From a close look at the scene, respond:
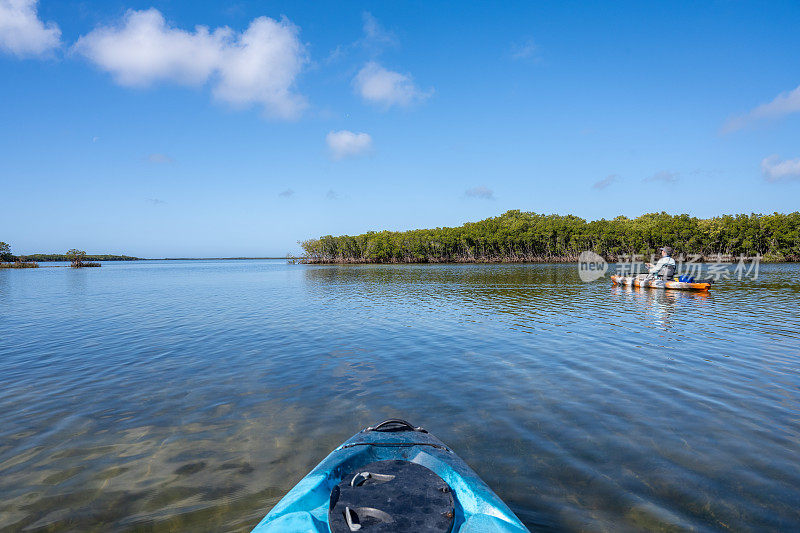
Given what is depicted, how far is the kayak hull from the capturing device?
9.52 feet

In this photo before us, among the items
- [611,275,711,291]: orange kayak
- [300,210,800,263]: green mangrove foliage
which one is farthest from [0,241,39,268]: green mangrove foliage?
[611,275,711,291]: orange kayak

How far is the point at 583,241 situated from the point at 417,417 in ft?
392

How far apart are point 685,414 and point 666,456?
74.4 inches

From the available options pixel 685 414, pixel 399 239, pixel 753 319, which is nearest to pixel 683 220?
pixel 399 239

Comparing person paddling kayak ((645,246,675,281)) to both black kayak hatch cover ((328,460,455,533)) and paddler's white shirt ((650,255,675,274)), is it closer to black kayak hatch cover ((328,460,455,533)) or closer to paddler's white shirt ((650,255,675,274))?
paddler's white shirt ((650,255,675,274))

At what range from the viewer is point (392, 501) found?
3053 millimetres

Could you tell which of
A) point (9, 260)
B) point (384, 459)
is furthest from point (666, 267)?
point (9, 260)

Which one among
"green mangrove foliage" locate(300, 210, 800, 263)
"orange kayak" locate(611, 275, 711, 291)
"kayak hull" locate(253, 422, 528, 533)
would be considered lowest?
"orange kayak" locate(611, 275, 711, 291)

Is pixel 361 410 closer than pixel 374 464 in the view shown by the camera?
No

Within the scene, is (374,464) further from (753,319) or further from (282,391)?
(753,319)

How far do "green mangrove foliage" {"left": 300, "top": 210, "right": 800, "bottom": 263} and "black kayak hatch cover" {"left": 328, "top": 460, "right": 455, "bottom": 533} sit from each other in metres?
119

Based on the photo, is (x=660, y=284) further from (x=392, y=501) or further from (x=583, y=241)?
(x=583, y=241)

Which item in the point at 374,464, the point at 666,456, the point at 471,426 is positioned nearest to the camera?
the point at 374,464

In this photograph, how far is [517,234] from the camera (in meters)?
119
